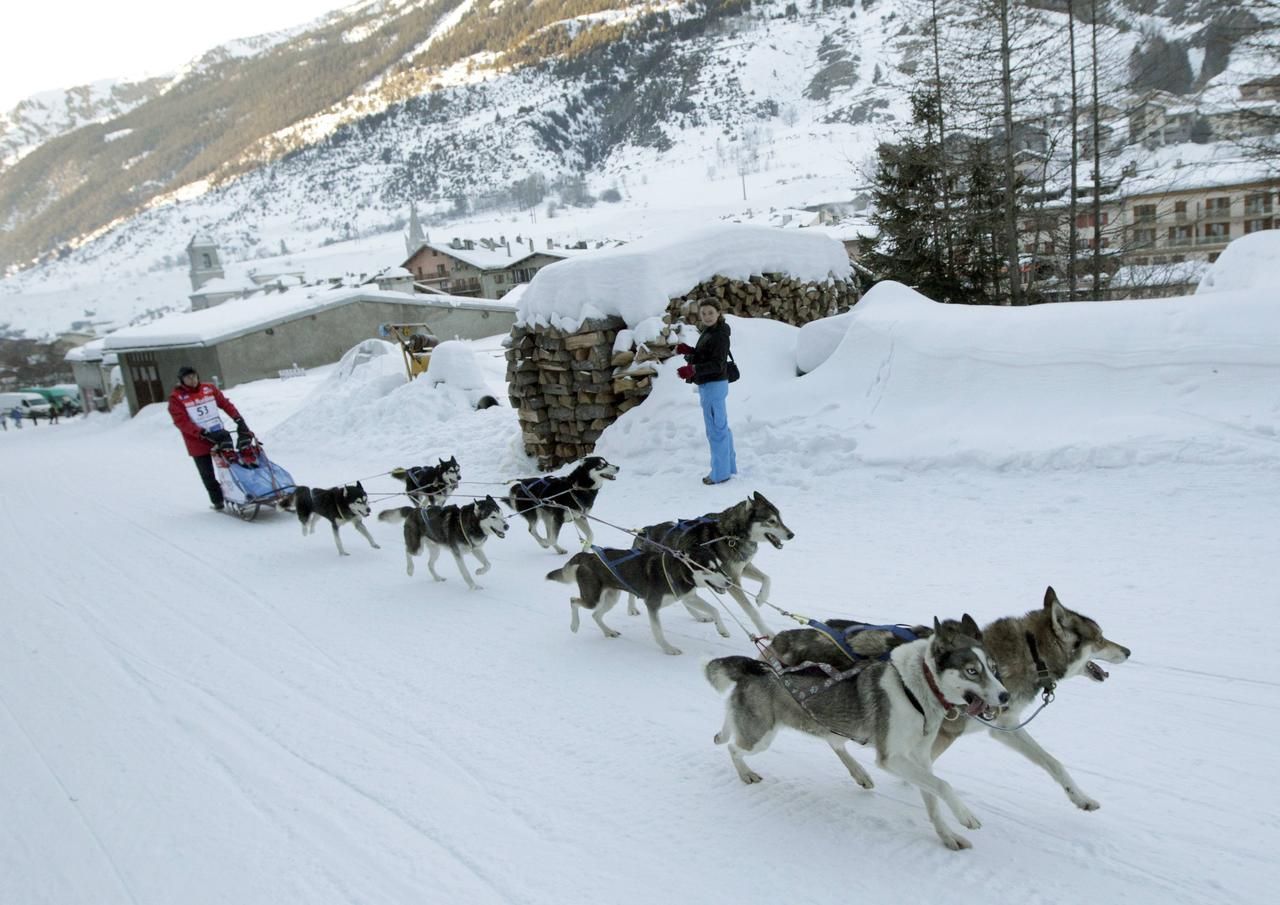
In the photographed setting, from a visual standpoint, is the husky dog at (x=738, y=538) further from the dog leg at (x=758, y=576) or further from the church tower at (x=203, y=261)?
the church tower at (x=203, y=261)

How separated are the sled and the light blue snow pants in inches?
206

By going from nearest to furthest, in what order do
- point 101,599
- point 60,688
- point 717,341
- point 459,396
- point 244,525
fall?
1. point 60,688
2. point 101,599
3. point 717,341
4. point 244,525
5. point 459,396

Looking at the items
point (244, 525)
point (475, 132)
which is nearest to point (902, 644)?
point (244, 525)

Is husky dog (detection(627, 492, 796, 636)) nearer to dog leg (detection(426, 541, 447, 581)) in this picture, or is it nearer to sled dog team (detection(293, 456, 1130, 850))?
sled dog team (detection(293, 456, 1130, 850))

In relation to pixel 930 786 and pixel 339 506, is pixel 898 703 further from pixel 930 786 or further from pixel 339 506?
pixel 339 506

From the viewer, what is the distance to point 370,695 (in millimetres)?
4625

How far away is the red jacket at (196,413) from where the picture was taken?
9758 mm

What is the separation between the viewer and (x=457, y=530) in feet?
21.4

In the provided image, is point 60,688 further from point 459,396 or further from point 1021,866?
point 459,396

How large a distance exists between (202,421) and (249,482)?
1115mm

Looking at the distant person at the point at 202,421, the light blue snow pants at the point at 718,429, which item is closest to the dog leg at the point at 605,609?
the light blue snow pants at the point at 718,429

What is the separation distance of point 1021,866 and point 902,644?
0.85m

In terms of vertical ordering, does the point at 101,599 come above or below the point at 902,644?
below

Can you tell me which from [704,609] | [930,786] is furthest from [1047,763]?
[704,609]
